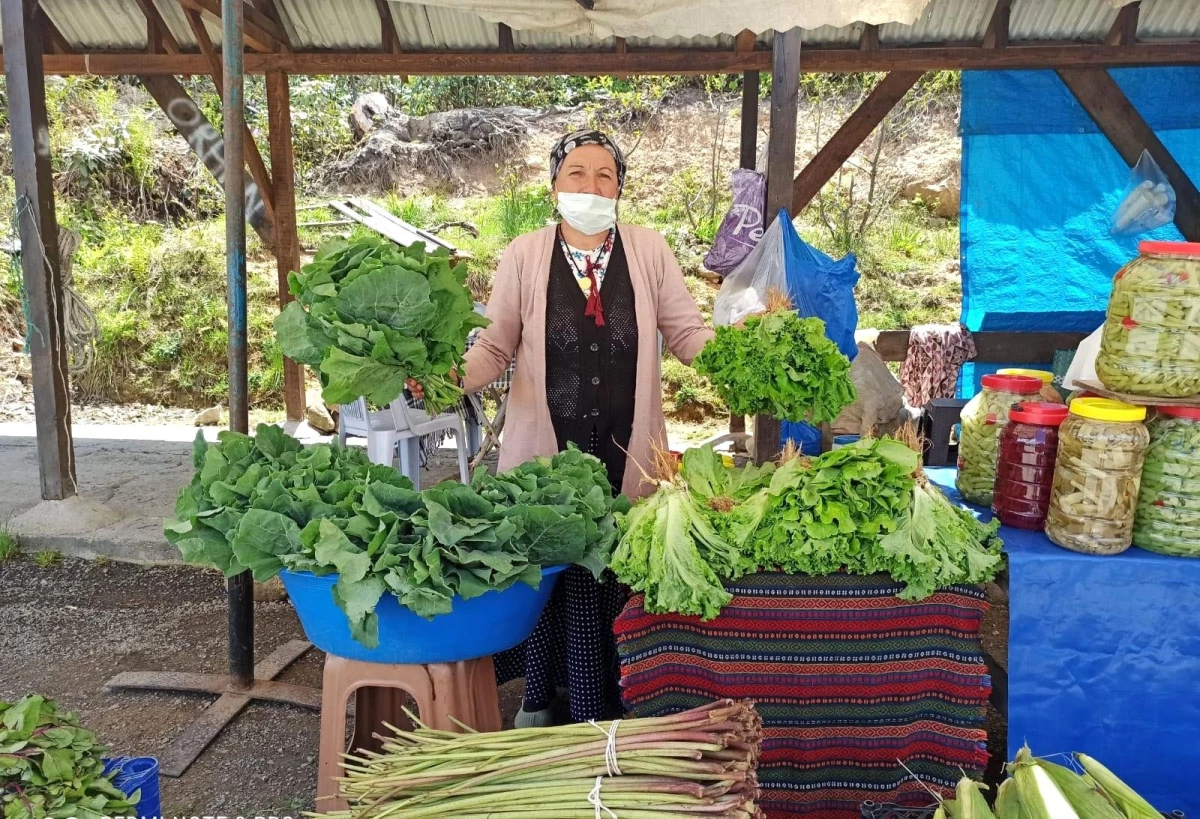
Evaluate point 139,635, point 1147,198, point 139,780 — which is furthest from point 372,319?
point 1147,198

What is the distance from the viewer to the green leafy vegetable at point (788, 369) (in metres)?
2.41

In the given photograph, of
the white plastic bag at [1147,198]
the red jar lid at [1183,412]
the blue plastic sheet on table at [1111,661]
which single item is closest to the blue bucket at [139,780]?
the blue plastic sheet on table at [1111,661]

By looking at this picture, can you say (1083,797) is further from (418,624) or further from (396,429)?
(396,429)

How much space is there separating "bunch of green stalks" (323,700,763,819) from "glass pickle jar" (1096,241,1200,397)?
54.8 inches

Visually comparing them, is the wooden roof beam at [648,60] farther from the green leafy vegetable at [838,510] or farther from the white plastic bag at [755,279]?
the green leafy vegetable at [838,510]

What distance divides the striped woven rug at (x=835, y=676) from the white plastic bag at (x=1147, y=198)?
455 centimetres

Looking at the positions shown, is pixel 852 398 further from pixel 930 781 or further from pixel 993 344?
pixel 993 344

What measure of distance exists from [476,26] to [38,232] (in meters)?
2.97

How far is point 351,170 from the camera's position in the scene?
13.7 meters

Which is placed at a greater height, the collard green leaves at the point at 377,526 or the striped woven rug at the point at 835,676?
the collard green leaves at the point at 377,526

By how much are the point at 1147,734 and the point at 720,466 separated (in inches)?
52.9

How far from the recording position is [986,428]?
258 centimetres

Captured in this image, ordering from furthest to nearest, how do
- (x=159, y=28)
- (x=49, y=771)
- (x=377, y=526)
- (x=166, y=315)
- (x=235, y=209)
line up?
1. (x=166, y=315)
2. (x=159, y=28)
3. (x=235, y=209)
4. (x=377, y=526)
5. (x=49, y=771)

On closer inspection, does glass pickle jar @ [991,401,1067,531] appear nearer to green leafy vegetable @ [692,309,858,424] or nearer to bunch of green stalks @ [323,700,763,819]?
green leafy vegetable @ [692,309,858,424]
